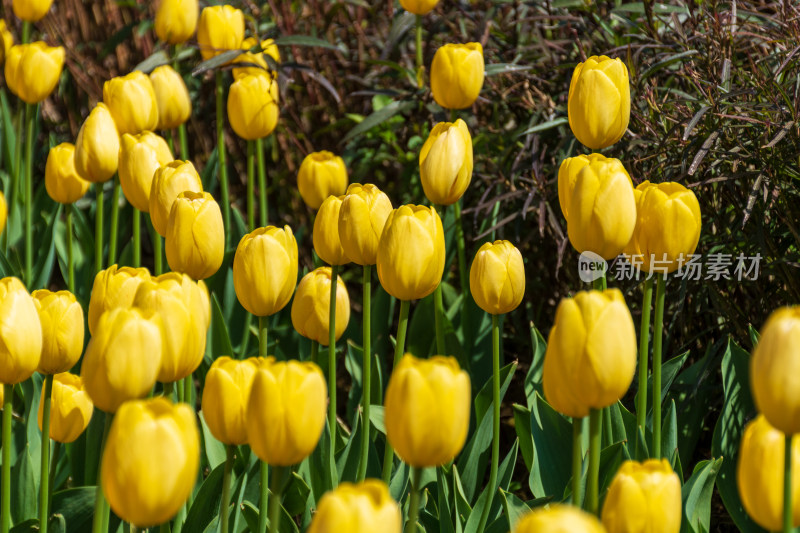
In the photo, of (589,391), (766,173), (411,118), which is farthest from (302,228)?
(589,391)

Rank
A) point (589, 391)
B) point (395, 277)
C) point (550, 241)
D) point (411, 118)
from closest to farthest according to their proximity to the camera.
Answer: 1. point (589, 391)
2. point (395, 277)
3. point (550, 241)
4. point (411, 118)

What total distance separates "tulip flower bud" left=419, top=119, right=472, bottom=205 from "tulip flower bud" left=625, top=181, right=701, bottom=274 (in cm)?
37

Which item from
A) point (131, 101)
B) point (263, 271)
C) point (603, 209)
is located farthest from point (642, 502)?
point (131, 101)

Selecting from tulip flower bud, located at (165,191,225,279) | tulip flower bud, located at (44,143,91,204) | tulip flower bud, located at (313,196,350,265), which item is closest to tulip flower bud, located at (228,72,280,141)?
tulip flower bud, located at (44,143,91,204)

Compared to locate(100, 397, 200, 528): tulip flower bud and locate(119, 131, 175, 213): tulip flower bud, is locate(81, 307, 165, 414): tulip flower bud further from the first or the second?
locate(119, 131, 175, 213): tulip flower bud

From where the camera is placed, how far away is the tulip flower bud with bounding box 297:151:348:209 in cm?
219

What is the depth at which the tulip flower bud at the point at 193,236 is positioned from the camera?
4.61ft

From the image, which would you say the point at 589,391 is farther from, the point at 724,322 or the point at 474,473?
the point at 724,322

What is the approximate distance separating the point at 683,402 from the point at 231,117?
121cm

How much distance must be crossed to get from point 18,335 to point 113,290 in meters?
0.16

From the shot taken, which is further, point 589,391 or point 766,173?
point 766,173

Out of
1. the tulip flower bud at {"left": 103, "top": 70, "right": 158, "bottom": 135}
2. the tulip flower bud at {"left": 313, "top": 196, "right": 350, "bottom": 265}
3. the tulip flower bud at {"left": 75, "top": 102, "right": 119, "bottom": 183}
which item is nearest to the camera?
the tulip flower bud at {"left": 313, "top": 196, "right": 350, "bottom": 265}

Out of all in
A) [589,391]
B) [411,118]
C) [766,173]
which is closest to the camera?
[589,391]

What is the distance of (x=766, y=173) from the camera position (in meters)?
1.87
